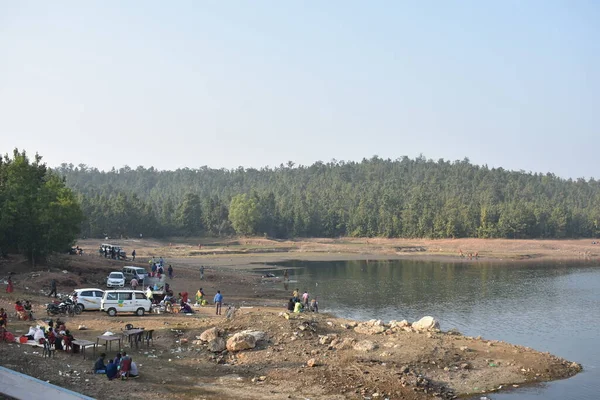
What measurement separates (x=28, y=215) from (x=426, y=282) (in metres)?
43.8

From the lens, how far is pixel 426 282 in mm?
69812

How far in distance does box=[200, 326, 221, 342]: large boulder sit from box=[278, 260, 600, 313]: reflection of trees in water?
2352 centimetres

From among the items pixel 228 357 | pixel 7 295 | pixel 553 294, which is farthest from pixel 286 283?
pixel 228 357

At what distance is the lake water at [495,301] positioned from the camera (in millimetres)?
34406

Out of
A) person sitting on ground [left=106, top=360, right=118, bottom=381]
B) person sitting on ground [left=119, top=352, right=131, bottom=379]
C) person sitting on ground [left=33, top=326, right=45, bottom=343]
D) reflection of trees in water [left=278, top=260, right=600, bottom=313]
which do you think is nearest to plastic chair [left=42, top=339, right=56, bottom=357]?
person sitting on ground [left=33, top=326, right=45, bottom=343]

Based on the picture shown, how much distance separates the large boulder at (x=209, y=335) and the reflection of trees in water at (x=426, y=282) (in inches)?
926

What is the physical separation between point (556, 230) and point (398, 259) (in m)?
63.2

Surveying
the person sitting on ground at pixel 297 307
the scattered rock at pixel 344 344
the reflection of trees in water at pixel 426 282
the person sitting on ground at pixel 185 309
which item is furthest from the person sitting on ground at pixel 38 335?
the reflection of trees in water at pixel 426 282

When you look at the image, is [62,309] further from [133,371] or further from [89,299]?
[133,371]

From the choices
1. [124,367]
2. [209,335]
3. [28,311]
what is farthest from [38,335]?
[28,311]

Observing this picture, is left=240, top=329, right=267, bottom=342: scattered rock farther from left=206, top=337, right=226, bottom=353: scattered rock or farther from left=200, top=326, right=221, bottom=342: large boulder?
left=200, top=326, right=221, bottom=342: large boulder

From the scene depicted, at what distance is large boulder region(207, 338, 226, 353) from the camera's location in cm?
2744

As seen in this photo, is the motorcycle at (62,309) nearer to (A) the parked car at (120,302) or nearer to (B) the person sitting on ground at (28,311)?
(B) the person sitting on ground at (28,311)

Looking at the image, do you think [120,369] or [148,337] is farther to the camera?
[148,337]
